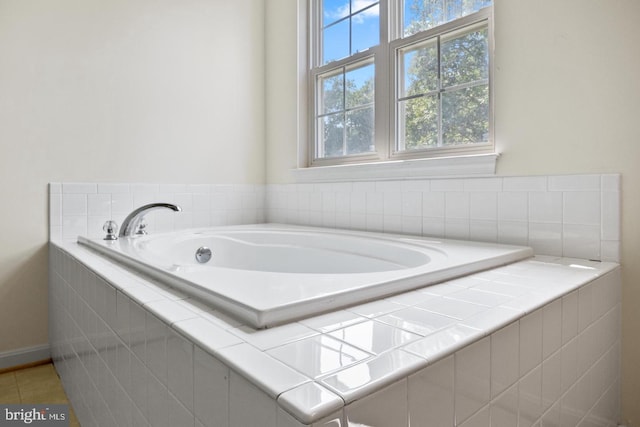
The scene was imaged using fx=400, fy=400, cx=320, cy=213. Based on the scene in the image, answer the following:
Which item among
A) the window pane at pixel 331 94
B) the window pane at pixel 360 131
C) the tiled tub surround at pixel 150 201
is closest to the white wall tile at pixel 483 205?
the window pane at pixel 360 131

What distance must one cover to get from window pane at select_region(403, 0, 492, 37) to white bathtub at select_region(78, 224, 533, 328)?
3.57 feet

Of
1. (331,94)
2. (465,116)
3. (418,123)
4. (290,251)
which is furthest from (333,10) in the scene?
(290,251)

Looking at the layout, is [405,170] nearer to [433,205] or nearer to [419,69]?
[433,205]

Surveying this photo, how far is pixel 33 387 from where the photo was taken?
183cm

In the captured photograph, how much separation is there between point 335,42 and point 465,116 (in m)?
1.16

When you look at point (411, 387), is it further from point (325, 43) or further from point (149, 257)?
point (325, 43)

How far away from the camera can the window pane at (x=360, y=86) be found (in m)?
2.36

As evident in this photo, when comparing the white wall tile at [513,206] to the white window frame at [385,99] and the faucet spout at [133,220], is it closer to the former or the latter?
the white window frame at [385,99]

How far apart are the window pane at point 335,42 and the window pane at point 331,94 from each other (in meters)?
0.13

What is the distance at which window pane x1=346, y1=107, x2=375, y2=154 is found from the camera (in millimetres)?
2368

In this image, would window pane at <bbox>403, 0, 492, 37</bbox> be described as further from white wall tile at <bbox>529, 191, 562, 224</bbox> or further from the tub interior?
the tub interior

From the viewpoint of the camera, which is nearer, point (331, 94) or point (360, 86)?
point (360, 86)

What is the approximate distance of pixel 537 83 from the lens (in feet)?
5.07

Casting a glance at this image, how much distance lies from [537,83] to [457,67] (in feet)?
1.48
